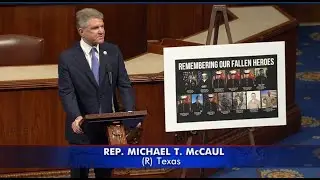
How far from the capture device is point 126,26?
7.85m

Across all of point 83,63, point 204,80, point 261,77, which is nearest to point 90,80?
point 83,63

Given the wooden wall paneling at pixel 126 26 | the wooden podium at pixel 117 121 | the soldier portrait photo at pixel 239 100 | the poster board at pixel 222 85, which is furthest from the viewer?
the wooden wall paneling at pixel 126 26

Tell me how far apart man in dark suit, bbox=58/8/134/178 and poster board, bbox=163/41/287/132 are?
320mm

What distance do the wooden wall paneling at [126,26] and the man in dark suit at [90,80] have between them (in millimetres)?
2782

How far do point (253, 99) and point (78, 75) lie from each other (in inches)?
45.3

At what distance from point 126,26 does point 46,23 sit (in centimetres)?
84

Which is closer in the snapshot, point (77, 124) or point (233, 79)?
point (77, 124)

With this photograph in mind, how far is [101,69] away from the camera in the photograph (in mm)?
4781

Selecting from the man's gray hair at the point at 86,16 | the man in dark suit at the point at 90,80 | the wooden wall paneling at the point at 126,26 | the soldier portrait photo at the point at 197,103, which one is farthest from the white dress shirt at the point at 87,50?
the wooden wall paneling at the point at 126,26

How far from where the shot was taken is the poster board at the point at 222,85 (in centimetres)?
496

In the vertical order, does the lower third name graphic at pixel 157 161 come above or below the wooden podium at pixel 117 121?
below

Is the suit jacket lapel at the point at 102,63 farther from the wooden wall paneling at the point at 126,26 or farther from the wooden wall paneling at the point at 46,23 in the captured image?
the wooden wall paneling at the point at 126,26

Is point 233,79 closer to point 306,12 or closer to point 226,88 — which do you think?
point 226,88

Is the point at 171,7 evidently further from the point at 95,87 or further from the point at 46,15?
the point at 95,87
